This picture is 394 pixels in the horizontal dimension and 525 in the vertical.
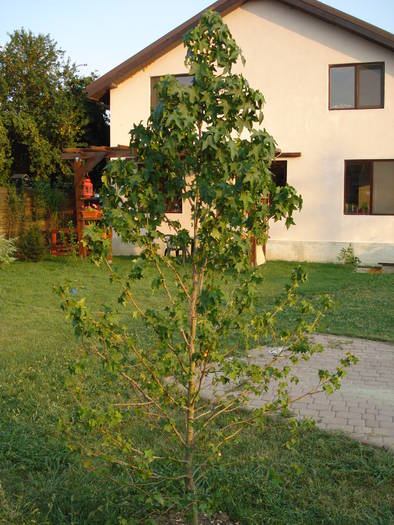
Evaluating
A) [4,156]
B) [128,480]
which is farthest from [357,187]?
[128,480]

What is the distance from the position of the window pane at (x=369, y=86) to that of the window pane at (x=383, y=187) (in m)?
1.72

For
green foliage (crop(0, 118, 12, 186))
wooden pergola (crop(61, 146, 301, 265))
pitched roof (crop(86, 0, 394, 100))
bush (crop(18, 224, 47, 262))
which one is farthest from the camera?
green foliage (crop(0, 118, 12, 186))

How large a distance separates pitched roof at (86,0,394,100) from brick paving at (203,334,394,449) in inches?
438

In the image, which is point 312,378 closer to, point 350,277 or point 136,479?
point 136,479

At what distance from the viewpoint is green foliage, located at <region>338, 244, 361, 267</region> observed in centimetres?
1712

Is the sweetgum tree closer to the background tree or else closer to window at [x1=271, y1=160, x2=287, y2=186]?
window at [x1=271, y1=160, x2=287, y2=186]

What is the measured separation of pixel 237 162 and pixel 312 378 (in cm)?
401

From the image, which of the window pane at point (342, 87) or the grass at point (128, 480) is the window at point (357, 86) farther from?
the grass at point (128, 480)

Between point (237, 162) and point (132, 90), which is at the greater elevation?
point (132, 90)

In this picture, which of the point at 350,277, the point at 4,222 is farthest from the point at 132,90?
the point at 350,277

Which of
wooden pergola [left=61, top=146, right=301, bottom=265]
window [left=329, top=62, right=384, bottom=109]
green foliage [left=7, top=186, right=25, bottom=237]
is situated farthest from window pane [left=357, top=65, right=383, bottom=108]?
green foliage [left=7, top=186, right=25, bottom=237]

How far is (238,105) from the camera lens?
3.20 meters

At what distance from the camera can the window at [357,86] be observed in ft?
56.4

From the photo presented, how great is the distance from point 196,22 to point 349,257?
7.91 m
